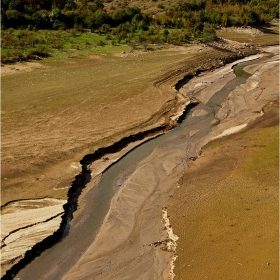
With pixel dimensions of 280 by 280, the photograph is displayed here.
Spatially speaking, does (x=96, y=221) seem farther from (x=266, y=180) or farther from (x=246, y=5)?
(x=246, y=5)

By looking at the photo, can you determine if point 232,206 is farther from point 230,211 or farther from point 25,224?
point 25,224

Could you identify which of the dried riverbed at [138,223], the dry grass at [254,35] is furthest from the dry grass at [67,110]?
the dry grass at [254,35]

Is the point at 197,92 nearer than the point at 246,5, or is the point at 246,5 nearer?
the point at 197,92

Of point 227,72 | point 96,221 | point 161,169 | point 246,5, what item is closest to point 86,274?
point 96,221

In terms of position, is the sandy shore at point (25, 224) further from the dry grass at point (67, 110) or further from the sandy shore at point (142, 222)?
the sandy shore at point (142, 222)

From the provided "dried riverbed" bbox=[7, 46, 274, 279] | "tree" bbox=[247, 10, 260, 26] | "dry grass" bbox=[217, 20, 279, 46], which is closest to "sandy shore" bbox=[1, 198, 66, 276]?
"dried riverbed" bbox=[7, 46, 274, 279]
